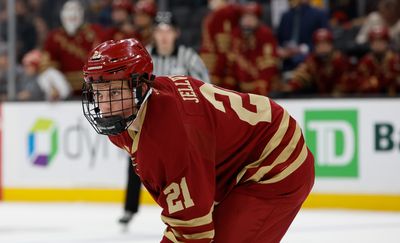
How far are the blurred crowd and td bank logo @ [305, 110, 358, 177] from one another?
203 millimetres

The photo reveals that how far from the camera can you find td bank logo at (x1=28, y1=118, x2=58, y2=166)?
26.2 ft

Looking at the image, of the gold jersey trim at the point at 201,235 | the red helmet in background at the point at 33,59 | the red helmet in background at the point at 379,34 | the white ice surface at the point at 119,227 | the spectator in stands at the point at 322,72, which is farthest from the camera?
the red helmet in background at the point at 33,59

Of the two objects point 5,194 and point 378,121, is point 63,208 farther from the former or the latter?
point 378,121

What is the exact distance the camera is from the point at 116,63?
2.60 m

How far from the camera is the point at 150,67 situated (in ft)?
8.81

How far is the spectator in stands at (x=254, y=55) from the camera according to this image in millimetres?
7582

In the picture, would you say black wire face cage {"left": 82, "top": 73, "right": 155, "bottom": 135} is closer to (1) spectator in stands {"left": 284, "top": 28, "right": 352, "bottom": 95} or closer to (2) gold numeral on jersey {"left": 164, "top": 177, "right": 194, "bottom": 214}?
(2) gold numeral on jersey {"left": 164, "top": 177, "right": 194, "bottom": 214}

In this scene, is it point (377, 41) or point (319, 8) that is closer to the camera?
point (377, 41)

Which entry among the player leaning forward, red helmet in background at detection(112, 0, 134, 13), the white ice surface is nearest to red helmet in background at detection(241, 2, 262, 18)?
red helmet in background at detection(112, 0, 134, 13)

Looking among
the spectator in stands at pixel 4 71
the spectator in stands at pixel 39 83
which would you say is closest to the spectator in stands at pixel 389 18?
the spectator in stands at pixel 39 83

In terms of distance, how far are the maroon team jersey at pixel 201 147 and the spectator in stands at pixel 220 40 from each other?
4.77 metres

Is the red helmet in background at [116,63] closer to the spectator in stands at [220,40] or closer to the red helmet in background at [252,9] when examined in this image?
the red helmet in background at [252,9]

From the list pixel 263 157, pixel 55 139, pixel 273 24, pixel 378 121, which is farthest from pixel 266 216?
pixel 273 24

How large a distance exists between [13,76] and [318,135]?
2870 millimetres
